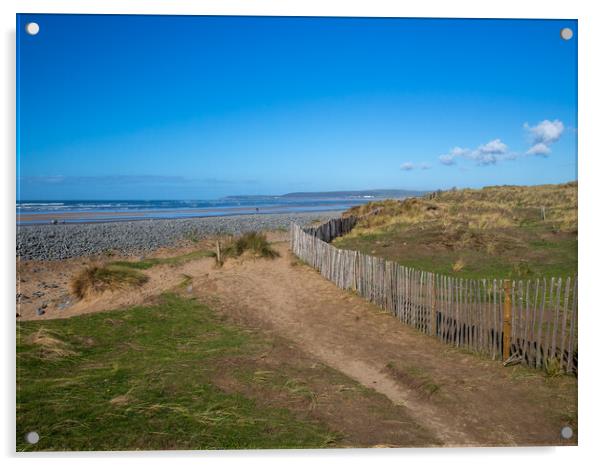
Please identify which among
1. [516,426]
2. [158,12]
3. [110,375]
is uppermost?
[158,12]

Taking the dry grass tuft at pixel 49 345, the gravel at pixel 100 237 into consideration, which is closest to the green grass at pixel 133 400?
the dry grass tuft at pixel 49 345

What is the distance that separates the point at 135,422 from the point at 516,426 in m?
3.67

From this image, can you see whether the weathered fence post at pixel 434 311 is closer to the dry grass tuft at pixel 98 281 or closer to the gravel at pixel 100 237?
the dry grass tuft at pixel 98 281

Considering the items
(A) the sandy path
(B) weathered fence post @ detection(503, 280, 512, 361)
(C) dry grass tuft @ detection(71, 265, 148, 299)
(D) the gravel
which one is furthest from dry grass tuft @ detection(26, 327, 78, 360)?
(D) the gravel

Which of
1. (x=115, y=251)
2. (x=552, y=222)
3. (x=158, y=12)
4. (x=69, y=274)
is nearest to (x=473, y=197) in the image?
(x=552, y=222)

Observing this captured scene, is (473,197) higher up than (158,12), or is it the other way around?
(158,12)

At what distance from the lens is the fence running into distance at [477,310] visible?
5766mm

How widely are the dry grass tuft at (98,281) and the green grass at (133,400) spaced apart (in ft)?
13.4

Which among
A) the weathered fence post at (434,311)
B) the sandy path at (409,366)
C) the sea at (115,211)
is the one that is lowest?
the sandy path at (409,366)

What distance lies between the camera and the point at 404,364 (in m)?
6.29

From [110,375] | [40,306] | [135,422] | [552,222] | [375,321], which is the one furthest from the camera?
[552,222]

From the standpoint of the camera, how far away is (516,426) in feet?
16.2

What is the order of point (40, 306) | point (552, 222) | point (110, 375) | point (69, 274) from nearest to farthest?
point (110, 375) → point (40, 306) → point (69, 274) → point (552, 222)

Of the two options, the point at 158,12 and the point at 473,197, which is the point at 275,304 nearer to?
the point at 158,12
